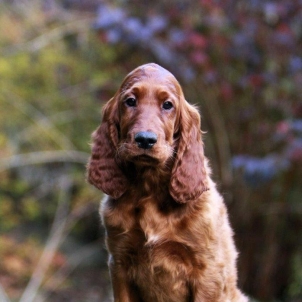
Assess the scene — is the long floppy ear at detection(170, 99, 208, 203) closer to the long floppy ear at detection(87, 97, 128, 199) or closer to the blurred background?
the long floppy ear at detection(87, 97, 128, 199)

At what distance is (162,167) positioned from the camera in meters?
3.56

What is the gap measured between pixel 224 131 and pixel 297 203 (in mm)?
1158

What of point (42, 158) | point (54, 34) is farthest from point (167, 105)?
point (54, 34)

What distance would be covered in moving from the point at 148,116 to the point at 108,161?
15.5 inches

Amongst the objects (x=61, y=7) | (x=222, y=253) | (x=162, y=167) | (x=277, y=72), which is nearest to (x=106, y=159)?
(x=162, y=167)

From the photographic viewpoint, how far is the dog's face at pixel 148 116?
3193mm

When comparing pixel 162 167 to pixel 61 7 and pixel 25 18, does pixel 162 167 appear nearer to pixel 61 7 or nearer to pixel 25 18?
pixel 61 7

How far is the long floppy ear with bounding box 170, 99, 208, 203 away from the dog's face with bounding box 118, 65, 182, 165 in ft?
0.18

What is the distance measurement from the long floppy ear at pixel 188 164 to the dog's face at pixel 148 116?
5 cm

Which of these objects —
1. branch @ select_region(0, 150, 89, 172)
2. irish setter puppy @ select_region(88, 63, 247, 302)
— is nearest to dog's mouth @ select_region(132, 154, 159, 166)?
irish setter puppy @ select_region(88, 63, 247, 302)

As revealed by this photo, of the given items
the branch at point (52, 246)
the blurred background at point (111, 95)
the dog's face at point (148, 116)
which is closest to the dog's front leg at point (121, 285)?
the dog's face at point (148, 116)

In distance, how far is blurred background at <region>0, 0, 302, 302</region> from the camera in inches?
293

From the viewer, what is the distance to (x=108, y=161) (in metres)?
3.54

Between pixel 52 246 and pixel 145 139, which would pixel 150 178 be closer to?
pixel 145 139
